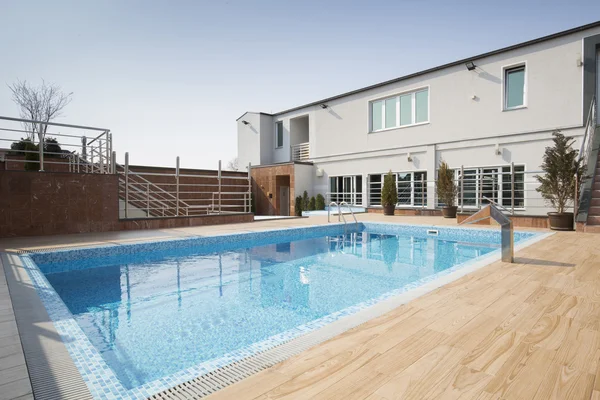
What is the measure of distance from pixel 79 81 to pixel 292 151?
10.3m

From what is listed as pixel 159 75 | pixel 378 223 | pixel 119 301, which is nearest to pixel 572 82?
pixel 378 223

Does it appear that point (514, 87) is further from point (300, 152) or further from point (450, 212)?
point (300, 152)

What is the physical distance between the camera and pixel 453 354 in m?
1.75

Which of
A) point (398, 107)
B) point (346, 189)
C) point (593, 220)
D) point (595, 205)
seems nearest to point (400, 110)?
point (398, 107)

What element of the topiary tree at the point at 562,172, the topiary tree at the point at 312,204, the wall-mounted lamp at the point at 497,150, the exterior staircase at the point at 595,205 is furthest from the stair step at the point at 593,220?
the topiary tree at the point at 312,204

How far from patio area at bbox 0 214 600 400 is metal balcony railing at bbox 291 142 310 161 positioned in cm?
1441

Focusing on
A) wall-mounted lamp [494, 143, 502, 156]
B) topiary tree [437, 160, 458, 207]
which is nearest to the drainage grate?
topiary tree [437, 160, 458, 207]

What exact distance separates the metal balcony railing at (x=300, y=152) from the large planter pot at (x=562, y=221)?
11.1 m

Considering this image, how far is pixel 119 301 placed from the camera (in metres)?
3.84

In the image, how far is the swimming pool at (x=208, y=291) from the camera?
7.61 feet

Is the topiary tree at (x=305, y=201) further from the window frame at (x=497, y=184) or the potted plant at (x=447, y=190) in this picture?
the window frame at (x=497, y=184)

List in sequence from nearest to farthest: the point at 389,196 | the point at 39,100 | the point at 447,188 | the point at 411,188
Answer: the point at 447,188, the point at 389,196, the point at 411,188, the point at 39,100

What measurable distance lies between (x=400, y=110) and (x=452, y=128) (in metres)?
2.42

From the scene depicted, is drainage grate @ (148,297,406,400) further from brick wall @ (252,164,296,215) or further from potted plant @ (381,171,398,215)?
brick wall @ (252,164,296,215)
